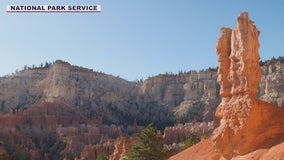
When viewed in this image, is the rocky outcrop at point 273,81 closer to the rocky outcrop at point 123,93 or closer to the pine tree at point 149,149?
the rocky outcrop at point 123,93

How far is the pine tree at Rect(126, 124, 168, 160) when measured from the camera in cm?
3080

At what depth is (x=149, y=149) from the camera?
101 feet

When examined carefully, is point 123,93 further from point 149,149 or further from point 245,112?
point 245,112

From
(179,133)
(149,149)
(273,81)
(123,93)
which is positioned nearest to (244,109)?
(149,149)

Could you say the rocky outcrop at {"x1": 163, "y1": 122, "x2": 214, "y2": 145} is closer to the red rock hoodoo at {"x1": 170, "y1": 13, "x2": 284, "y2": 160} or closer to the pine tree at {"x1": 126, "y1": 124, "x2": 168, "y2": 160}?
the pine tree at {"x1": 126, "y1": 124, "x2": 168, "y2": 160}

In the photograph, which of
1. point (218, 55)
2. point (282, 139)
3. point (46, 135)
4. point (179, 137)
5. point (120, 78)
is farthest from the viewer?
point (120, 78)

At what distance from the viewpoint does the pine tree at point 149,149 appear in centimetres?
3080

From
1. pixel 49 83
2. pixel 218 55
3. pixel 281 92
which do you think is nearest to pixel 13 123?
pixel 49 83

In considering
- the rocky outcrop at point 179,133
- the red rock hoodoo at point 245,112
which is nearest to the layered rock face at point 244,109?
the red rock hoodoo at point 245,112

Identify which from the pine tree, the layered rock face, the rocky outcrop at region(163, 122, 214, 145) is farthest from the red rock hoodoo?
the rocky outcrop at region(163, 122, 214, 145)

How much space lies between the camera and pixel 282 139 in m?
17.2

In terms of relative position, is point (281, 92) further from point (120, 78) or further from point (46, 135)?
point (120, 78)

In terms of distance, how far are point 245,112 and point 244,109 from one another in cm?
14

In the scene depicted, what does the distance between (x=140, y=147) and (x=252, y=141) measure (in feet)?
47.5
